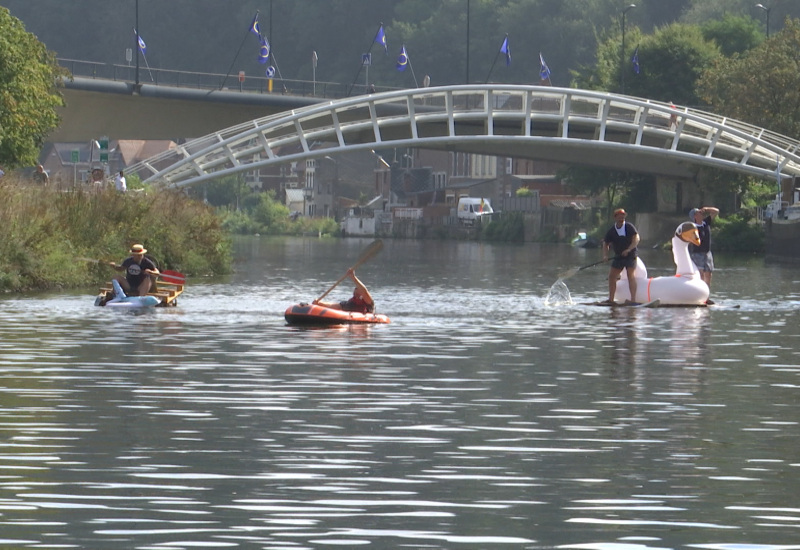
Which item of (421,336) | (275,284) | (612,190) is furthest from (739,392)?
(612,190)

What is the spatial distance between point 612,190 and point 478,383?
9487cm

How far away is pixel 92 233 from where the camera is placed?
45000 mm

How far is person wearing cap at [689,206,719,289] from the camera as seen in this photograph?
1433 inches

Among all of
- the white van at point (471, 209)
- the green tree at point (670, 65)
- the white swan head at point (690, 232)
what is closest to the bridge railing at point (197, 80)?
the white van at point (471, 209)

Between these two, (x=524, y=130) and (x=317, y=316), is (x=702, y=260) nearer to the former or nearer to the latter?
(x=317, y=316)

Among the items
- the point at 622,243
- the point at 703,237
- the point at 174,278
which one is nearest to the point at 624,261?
the point at 622,243

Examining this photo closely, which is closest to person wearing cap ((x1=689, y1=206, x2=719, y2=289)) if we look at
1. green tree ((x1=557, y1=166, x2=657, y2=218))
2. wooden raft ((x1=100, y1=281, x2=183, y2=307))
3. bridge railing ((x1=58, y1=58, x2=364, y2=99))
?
wooden raft ((x1=100, y1=281, x2=183, y2=307))

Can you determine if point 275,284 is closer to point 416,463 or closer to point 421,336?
point 421,336

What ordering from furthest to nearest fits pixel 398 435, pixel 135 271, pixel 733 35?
1. pixel 733 35
2. pixel 135 271
3. pixel 398 435

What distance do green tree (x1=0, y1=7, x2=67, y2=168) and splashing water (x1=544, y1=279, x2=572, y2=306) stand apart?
16.0 metres

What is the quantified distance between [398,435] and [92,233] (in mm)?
30315

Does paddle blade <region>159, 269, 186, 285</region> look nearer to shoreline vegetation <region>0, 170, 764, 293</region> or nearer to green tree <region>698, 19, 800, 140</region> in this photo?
shoreline vegetation <region>0, 170, 764, 293</region>

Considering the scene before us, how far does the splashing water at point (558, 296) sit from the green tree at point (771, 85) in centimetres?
4727

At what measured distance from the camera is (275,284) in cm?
4919
